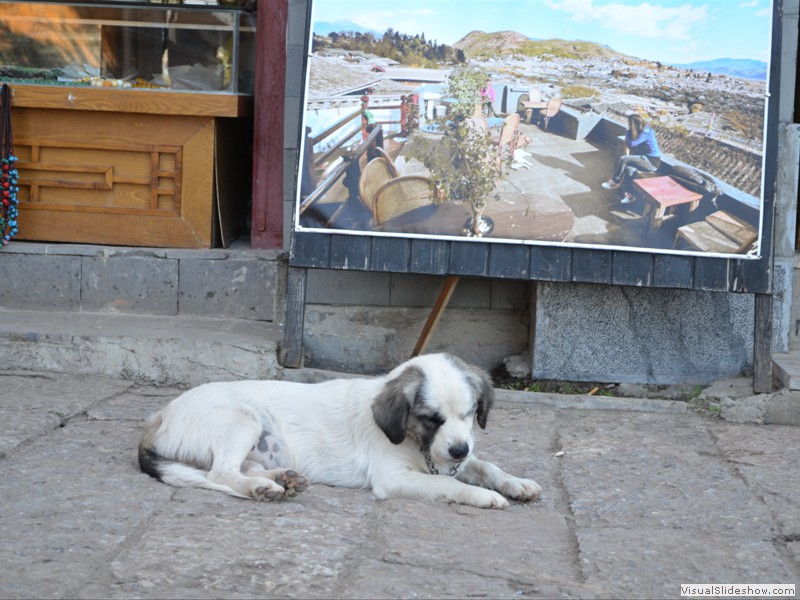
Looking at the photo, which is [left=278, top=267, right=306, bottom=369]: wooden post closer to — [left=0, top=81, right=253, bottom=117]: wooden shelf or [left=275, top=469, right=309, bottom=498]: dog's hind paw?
[left=0, top=81, right=253, bottom=117]: wooden shelf

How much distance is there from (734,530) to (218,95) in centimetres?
494

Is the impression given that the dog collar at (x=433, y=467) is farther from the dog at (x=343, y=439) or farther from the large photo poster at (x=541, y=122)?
the large photo poster at (x=541, y=122)

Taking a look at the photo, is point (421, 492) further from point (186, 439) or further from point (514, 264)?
point (514, 264)

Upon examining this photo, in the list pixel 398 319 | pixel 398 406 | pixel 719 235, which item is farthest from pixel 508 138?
pixel 398 406

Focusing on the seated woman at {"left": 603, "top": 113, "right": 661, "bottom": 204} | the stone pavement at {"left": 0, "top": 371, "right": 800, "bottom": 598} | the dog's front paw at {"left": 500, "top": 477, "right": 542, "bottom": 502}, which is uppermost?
the seated woman at {"left": 603, "top": 113, "right": 661, "bottom": 204}

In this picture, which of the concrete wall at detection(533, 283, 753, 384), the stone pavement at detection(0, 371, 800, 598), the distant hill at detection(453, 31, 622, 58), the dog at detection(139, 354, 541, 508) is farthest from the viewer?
the concrete wall at detection(533, 283, 753, 384)

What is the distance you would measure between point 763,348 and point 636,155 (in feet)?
5.00

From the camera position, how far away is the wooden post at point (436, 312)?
21.9 ft

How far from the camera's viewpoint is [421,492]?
14.9ft

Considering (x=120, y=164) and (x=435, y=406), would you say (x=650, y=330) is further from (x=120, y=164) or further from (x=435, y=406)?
(x=120, y=164)

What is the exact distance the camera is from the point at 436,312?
22.2 feet

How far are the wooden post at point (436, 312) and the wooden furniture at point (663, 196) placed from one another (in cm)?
135

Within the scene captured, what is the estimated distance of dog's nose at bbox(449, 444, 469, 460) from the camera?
14.2 feet

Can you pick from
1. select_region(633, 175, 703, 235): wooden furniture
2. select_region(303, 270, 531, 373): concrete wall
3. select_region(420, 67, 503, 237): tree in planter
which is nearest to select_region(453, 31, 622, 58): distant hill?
select_region(420, 67, 503, 237): tree in planter
